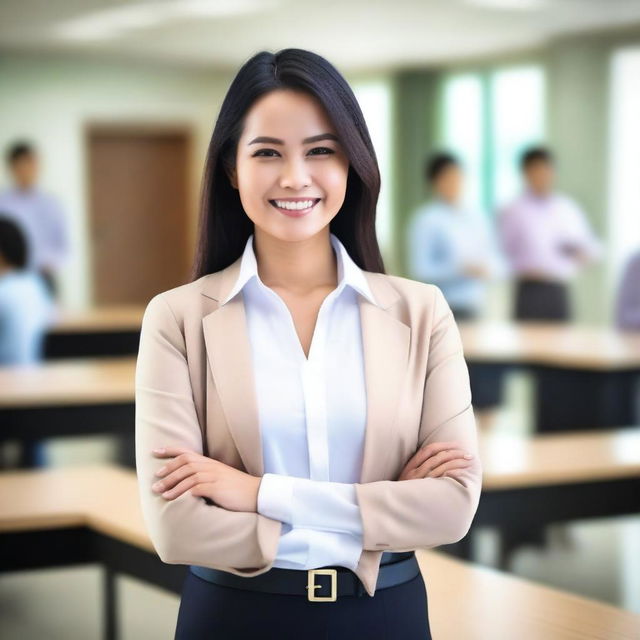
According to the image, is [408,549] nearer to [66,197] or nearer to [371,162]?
[371,162]

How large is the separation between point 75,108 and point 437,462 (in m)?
10.4

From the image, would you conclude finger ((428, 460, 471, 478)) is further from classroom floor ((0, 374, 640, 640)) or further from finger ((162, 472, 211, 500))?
classroom floor ((0, 374, 640, 640))

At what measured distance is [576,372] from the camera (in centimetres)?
496

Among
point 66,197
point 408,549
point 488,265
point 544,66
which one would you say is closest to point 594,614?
point 408,549

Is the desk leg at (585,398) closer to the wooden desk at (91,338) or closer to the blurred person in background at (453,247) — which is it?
the blurred person in background at (453,247)

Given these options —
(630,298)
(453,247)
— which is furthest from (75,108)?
(630,298)

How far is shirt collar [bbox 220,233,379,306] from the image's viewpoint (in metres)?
1.44

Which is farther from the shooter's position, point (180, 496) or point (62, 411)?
point (62, 411)

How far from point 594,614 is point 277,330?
0.89 metres

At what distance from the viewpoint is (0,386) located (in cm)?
448

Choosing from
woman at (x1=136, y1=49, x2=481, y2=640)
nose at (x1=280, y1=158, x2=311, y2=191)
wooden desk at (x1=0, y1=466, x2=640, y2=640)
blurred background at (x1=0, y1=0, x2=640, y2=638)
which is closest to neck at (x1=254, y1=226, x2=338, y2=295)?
woman at (x1=136, y1=49, x2=481, y2=640)

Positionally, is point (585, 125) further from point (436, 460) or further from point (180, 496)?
point (180, 496)

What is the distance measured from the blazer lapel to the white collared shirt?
0.02m

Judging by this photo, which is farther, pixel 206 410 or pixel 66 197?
pixel 66 197
